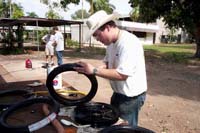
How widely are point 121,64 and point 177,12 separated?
14909mm

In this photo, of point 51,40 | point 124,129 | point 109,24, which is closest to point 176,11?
point 51,40

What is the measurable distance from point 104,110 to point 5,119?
81 cm

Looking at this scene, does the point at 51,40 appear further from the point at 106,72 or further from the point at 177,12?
the point at 106,72

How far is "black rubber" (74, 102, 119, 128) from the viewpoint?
215cm

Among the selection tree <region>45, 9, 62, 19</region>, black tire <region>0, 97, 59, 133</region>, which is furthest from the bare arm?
tree <region>45, 9, 62, 19</region>

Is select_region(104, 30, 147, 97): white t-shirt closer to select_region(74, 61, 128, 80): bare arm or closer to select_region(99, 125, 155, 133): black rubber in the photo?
select_region(74, 61, 128, 80): bare arm

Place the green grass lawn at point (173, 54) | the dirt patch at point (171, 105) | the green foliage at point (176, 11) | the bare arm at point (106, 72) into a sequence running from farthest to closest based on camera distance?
the green grass lawn at point (173, 54)
the green foliage at point (176, 11)
the dirt patch at point (171, 105)
the bare arm at point (106, 72)

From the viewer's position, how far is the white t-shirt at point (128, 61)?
2.34 meters

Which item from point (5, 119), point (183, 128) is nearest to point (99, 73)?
point (5, 119)

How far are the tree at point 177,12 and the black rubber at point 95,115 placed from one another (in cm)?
1464

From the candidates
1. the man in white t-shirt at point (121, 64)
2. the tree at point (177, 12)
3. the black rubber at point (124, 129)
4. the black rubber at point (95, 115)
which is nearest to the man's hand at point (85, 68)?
the man in white t-shirt at point (121, 64)

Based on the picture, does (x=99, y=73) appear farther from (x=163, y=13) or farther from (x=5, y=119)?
(x=163, y=13)

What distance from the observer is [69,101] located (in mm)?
2658

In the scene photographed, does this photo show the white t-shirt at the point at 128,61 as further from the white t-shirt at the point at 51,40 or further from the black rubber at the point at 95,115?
the white t-shirt at the point at 51,40
